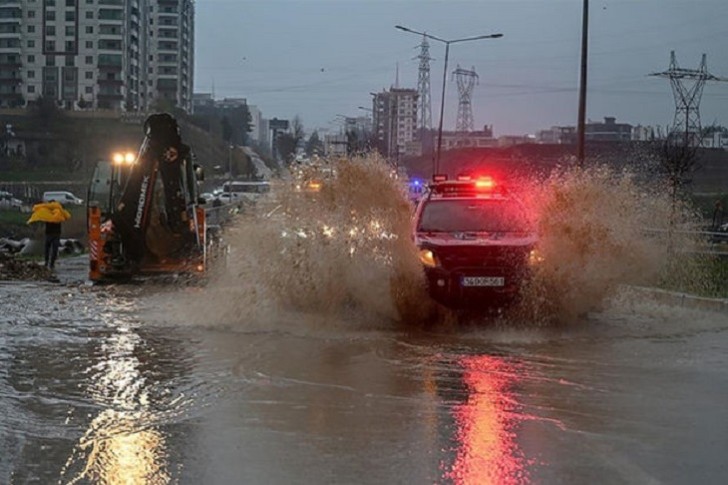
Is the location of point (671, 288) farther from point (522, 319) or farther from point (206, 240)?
point (206, 240)

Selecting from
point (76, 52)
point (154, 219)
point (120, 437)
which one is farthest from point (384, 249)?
point (76, 52)

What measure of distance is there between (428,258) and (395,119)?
63630mm

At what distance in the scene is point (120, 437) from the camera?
6984 mm

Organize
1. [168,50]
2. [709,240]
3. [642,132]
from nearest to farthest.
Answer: [709,240] → [642,132] → [168,50]

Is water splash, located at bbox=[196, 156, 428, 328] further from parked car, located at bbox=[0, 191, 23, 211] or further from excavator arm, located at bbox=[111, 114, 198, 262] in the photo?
parked car, located at bbox=[0, 191, 23, 211]

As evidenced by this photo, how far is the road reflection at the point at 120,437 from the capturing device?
239 inches

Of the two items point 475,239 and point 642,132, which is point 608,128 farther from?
point 475,239

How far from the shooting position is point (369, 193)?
14102 millimetres

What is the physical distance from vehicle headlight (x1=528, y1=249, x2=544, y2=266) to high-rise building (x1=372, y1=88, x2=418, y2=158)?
5062cm

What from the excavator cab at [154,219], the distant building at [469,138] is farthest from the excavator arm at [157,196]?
the distant building at [469,138]

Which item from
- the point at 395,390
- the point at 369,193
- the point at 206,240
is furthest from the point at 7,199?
the point at 395,390

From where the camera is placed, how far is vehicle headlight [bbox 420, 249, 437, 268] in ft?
40.1

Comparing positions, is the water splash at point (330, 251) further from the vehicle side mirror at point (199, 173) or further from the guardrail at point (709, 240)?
the vehicle side mirror at point (199, 173)

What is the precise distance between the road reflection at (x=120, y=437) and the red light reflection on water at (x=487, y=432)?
73.6 inches
